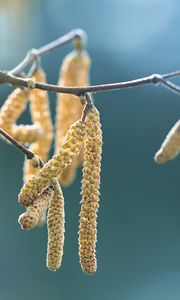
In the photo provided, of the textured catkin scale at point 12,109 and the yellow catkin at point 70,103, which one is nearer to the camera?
the textured catkin scale at point 12,109

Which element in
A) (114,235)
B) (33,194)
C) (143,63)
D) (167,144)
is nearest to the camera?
(33,194)

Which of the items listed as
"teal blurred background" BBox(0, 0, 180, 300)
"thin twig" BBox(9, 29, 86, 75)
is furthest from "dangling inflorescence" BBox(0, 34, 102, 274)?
"teal blurred background" BBox(0, 0, 180, 300)

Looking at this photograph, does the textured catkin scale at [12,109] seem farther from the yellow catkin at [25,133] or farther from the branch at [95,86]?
the branch at [95,86]

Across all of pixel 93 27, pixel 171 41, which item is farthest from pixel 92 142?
pixel 171 41

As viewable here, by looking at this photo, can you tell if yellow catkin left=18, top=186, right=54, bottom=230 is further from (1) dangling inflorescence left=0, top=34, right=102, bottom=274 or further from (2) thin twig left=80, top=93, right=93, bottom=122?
(2) thin twig left=80, top=93, right=93, bottom=122

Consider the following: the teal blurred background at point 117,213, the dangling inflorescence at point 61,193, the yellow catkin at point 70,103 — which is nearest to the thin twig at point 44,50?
the yellow catkin at point 70,103

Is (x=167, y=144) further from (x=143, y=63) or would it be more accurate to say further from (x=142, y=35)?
(x=142, y=35)
